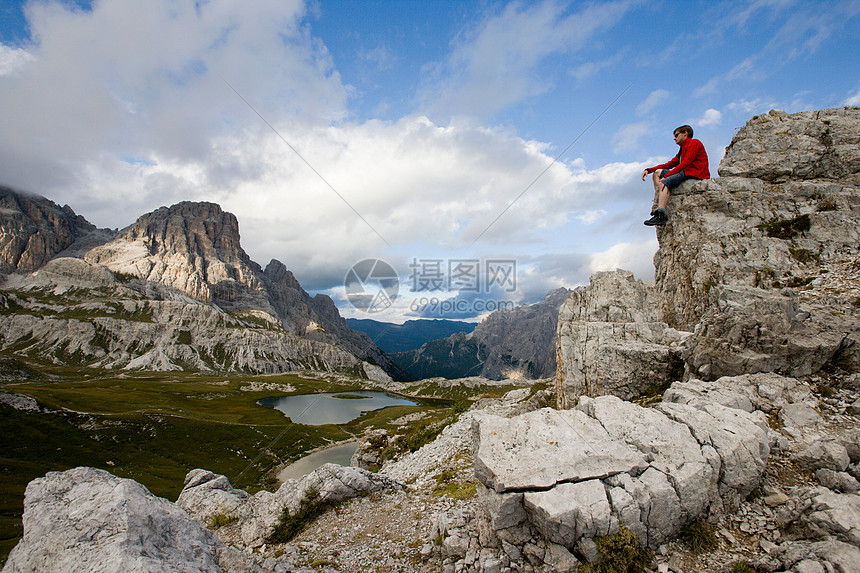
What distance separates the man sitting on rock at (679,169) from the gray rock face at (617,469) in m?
16.4

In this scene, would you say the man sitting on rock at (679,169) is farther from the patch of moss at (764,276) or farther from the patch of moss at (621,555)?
the patch of moss at (621,555)

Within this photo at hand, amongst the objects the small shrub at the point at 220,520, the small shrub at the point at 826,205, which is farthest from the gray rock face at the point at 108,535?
the small shrub at the point at 826,205

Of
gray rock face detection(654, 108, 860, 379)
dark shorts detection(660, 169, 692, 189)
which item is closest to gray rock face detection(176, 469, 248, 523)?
gray rock face detection(654, 108, 860, 379)

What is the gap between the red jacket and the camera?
69.7 feet

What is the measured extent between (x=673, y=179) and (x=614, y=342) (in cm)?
1173

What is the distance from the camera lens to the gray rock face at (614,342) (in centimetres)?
1831

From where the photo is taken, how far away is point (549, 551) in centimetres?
861

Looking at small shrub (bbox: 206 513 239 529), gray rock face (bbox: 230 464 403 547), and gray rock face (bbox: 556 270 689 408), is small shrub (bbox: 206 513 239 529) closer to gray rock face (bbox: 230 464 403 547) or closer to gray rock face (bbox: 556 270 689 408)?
gray rock face (bbox: 230 464 403 547)

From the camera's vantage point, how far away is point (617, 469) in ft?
30.3

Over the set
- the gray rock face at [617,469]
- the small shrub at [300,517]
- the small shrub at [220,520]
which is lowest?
the small shrub at [220,520]

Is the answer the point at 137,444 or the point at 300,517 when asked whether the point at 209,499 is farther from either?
the point at 137,444

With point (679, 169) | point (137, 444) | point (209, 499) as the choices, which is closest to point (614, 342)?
point (679, 169)

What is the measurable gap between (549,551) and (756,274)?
771 inches

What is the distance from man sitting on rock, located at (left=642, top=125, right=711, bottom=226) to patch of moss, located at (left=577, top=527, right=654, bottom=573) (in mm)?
21347
